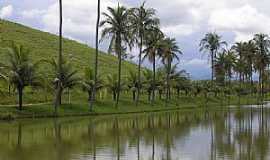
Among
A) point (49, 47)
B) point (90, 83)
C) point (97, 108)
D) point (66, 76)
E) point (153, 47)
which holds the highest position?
point (49, 47)

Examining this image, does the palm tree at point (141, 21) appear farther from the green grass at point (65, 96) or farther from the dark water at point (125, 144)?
the dark water at point (125, 144)

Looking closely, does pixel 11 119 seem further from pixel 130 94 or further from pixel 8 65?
pixel 130 94

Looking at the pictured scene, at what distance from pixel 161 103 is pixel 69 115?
26655 mm

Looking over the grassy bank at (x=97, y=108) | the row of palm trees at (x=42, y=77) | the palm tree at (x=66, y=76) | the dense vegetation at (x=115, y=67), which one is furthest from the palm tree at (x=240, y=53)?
the palm tree at (x=66, y=76)

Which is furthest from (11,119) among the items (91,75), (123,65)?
(123,65)

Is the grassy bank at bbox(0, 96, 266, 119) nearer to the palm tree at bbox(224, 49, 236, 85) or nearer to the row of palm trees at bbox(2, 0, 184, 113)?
the row of palm trees at bbox(2, 0, 184, 113)

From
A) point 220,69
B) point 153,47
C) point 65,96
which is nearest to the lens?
point 65,96

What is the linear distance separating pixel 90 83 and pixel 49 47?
38.3 metres

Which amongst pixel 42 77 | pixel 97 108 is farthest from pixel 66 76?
pixel 97 108

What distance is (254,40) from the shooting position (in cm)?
10138

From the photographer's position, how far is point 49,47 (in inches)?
3580

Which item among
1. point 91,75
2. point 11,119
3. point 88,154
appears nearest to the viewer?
point 88,154

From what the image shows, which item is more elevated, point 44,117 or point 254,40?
point 254,40

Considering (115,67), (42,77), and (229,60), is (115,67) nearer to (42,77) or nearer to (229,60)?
(229,60)
